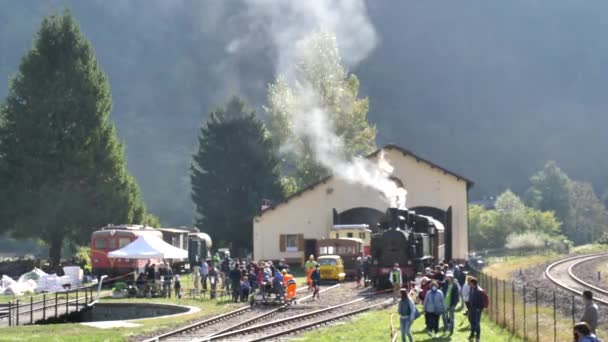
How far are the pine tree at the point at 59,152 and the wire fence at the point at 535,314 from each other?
33276 millimetres

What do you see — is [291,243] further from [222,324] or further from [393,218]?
[222,324]

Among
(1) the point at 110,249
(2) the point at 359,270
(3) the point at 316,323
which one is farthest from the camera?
(1) the point at 110,249

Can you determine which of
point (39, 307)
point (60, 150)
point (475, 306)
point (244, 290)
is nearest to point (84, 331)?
point (39, 307)

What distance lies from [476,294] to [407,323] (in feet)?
6.71

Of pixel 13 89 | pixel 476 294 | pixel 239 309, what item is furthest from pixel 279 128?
pixel 476 294

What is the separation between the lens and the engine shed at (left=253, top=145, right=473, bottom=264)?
58531 millimetres

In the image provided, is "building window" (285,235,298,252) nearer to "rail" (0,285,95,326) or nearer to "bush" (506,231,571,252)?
"rail" (0,285,95,326)

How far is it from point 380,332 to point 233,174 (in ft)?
203

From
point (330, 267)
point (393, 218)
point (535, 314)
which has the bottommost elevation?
point (535, 314)

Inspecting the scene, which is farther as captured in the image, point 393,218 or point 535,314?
point 393,218

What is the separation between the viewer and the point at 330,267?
142ft

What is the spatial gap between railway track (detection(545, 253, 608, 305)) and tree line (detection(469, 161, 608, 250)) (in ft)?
97.5

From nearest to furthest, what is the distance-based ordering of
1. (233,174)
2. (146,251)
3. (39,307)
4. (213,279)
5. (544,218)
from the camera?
(39,307) → (146,251) → (213,279) → (233,174) → (544,218)

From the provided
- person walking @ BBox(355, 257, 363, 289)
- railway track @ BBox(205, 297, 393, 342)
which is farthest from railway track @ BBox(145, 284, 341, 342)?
person walking @ BBox(355, 257, 363, 289)
